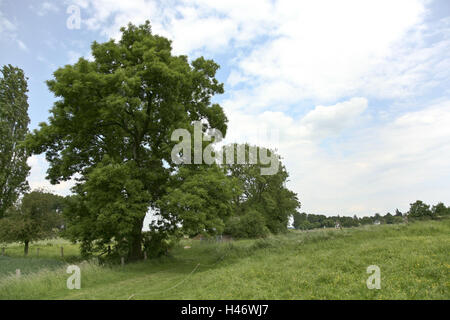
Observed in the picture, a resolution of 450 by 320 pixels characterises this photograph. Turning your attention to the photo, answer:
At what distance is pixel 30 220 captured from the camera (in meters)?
26.1

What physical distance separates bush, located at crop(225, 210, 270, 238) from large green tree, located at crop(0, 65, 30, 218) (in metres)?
26.0

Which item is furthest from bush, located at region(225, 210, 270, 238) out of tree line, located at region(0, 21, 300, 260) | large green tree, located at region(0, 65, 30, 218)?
large green tree, located at region(0, 65, 30, 218)

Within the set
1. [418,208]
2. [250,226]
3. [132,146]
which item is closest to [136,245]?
[132,146]

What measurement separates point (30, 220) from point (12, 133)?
10.3m

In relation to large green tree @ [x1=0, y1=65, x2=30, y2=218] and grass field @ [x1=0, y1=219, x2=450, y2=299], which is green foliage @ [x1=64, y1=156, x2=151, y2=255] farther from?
large green tree @ [x1=0, y1=65, x2=30, y2=218]

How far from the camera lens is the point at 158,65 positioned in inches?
586

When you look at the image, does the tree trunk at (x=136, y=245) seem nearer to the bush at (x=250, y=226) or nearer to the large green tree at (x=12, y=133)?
Answer: the large green tree at (x=12, y=133)

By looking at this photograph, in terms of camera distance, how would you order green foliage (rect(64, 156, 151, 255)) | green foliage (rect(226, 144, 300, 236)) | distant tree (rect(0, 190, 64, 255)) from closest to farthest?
green foliage (rect(64, 156, 151, 255)) < distant tree (rect(0, 190, 64, 255)) < green foliage (rect(226, 144, 300, 236))

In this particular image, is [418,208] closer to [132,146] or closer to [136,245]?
[136,245]

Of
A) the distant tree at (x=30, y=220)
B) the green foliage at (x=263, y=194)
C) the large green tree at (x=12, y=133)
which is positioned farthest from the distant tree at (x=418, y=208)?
the large green tree at (x=12, y=133)

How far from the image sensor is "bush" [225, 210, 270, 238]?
36594mm

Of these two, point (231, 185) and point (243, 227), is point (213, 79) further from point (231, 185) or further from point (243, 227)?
point (243, 227)
